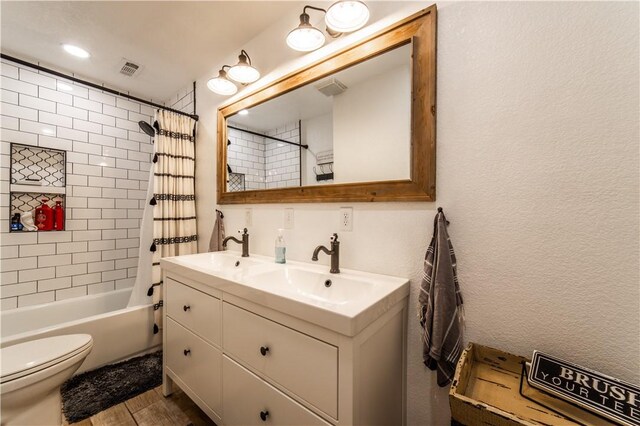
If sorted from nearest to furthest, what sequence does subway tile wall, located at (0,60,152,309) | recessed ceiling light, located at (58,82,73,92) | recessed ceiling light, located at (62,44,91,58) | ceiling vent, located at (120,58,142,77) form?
1. recessed ceiling light, located at (62,44,91,58)
2. subway tile wall, located at (0,60,152,309)
3. ceiling vent, located at (120,58,142,77)
4. recessed ceiling light, located at (58,82,73,92)

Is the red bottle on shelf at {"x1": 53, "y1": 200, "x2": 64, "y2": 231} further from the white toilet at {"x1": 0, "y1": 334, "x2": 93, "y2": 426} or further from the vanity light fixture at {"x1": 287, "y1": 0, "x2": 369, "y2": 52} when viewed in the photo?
the vanity light fixture at {"x1": 287, "y1": 0, "x2": 369, "y2": 52}

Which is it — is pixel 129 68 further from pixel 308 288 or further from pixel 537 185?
pixel 537 185

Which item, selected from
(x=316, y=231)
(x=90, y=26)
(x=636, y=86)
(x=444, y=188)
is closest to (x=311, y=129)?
(x=316, y=231)

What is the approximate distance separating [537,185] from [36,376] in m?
2.19

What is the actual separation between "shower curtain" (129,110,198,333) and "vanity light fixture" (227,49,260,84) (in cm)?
85

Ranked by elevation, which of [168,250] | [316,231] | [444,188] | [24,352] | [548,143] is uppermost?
[548,143]

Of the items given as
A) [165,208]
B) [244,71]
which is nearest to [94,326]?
[165,208]

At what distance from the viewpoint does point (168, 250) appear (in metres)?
2.12

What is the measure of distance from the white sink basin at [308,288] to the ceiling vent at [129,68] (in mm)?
1802

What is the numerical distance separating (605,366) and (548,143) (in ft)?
2.34

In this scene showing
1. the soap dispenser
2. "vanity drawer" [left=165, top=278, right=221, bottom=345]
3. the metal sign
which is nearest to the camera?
the metal sign

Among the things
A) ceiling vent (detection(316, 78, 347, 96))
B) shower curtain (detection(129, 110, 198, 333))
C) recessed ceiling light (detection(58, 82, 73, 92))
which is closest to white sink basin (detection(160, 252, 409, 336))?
shower curtain (detection(129, 110, 198, 333))

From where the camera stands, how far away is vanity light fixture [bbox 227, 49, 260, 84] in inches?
63.6

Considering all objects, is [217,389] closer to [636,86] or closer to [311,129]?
[311,129]
